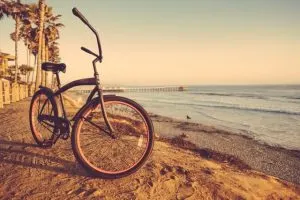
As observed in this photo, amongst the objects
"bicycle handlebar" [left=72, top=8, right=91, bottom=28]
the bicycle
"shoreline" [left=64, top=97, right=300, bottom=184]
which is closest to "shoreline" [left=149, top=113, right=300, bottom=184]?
"shoreline" [left=64, top=97, right=300, bottom=184]

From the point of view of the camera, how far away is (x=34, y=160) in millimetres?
4684

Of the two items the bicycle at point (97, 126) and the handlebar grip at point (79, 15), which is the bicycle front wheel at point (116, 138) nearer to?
the bicycle at point (97, 126)

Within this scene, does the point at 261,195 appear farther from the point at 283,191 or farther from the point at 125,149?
the point at 125,149

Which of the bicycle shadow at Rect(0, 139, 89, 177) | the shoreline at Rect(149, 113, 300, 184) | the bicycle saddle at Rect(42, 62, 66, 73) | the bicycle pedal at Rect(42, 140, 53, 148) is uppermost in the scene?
the bicycle saddle at Rect(42, 62, 66, 73)

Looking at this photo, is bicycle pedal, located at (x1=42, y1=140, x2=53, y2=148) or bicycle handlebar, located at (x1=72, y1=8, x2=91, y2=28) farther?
bicycle pedal, located at (x1=42, y1=140, x2=53, y2=148)

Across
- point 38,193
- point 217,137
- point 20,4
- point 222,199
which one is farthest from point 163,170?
point 20,4

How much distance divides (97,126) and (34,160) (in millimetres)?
1498

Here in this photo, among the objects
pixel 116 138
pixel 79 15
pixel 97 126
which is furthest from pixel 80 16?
pixel 116 138

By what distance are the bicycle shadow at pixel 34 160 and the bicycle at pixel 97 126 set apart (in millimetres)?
252

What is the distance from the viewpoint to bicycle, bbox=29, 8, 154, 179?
12.2 feet

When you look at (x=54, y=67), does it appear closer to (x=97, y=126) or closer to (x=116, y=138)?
(x=97, y=126)

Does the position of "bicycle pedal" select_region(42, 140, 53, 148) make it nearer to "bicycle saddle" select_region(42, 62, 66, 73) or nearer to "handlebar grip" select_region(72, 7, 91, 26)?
"bicycle saddle" select_region(42, 62, 66, 73)

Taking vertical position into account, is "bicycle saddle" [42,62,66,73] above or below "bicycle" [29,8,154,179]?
above

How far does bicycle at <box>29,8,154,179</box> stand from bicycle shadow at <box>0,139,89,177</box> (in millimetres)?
252
